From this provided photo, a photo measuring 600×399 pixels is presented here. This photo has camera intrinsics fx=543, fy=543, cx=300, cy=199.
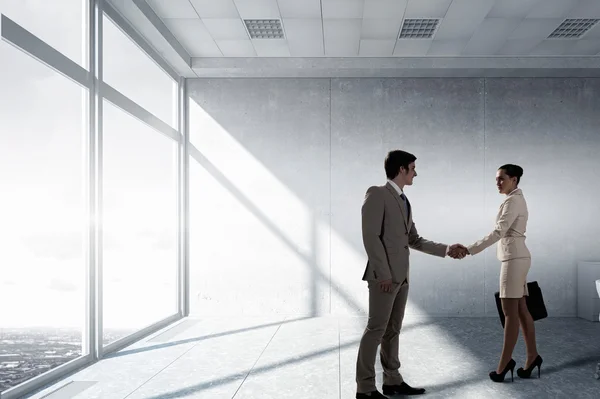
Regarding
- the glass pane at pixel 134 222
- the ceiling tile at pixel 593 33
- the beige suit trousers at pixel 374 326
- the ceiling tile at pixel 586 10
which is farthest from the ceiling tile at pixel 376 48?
the glass pane at pixel 134 222

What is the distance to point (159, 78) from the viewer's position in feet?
24.1

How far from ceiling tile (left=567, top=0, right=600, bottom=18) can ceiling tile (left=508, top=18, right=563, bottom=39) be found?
0.62 feet

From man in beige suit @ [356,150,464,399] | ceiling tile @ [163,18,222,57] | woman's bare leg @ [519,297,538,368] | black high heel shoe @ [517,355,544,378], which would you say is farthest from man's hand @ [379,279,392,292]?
ceiling tile @ [163,18,222,57]

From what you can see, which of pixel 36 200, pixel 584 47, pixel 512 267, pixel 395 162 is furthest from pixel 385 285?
pixel 36 200

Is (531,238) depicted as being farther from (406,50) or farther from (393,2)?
(393,2)

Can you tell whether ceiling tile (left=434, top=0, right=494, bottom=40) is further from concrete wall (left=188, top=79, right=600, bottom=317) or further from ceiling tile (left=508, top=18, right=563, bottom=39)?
concrete wall (left=188, top=79, right=600, bottom=317)

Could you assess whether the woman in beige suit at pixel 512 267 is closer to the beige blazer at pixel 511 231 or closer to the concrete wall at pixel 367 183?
the beige blazer at pixel 511 231

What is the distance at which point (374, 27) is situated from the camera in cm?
617

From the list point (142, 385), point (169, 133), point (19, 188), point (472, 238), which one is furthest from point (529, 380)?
point (19, 188)

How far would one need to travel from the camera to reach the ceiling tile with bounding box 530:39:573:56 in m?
6.67

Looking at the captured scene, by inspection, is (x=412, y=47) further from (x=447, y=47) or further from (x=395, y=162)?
(x=395, y=162)

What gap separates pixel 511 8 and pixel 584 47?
71.1 inches

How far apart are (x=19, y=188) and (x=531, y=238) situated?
875 centimetres

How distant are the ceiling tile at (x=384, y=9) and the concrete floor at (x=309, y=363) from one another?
11.4ft
